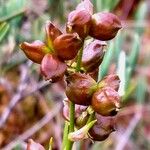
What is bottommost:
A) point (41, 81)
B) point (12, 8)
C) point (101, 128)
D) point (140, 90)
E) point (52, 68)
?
point (140, 90)

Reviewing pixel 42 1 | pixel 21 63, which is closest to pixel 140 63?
pixel 42 1

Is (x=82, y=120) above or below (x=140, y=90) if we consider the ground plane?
above

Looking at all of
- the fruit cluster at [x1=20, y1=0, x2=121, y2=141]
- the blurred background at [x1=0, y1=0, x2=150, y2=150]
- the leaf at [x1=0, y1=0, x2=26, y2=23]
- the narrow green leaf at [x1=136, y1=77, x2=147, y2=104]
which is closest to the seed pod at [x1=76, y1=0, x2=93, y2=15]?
the fruit cluster at [x1=20, y1=0, x2=121, y2=141]

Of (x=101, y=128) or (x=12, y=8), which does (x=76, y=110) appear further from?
(x=12, y=8)

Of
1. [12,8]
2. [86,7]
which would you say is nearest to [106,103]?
[86,7]

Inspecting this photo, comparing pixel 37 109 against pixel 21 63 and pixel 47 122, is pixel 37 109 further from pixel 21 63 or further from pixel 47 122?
pixel 21 63

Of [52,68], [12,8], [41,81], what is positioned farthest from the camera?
[41,81]

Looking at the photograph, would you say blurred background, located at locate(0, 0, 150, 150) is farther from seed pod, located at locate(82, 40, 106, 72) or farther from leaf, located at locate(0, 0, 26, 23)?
seed pod, located at locate(82, 40, 106, 72)
